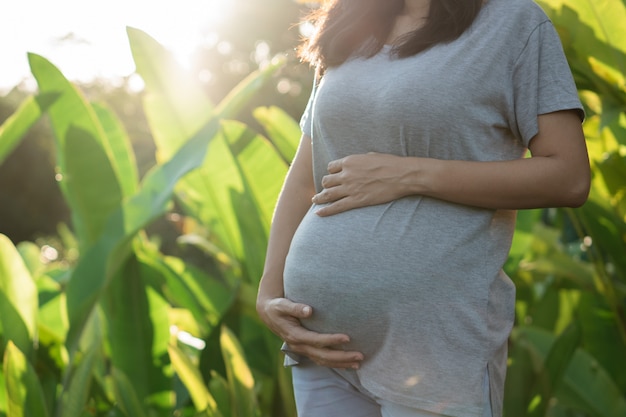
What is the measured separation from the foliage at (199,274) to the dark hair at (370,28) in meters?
0.68

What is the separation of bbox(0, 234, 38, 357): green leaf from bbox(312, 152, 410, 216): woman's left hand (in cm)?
125

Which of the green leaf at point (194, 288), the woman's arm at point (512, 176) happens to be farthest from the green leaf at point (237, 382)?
the woman's arm at point (512, 176)

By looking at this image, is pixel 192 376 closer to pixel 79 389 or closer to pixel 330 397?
pixel 79 389

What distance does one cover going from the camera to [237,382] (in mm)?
2018

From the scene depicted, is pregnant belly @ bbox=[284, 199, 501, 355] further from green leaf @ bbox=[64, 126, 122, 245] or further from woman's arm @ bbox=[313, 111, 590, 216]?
green leaf @ bbox=[64, 126, 122, 245]

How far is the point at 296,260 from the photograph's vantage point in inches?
51.2

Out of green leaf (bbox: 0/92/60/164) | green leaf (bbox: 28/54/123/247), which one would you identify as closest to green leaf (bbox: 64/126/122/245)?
green leaf (bbox: 28/54/123/247)

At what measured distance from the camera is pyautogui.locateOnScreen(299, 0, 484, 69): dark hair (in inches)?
49.3

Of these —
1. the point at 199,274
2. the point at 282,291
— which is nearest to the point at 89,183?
the point at 199,274

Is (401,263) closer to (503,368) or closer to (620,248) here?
(503,368)

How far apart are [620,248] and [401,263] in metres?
1.46

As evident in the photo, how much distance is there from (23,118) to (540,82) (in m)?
1.69

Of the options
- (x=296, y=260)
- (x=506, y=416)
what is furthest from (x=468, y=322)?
(x=506, y=416)

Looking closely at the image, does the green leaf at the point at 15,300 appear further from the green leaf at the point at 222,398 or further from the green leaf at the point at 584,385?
the green leaf at the point at 584,385
